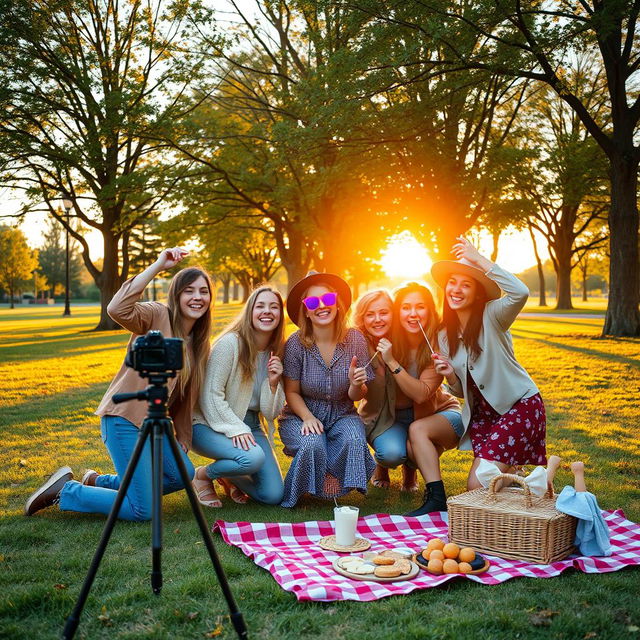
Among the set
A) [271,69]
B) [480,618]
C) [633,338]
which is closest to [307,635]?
[480,618]

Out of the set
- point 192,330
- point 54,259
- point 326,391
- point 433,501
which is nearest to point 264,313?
point 192,330

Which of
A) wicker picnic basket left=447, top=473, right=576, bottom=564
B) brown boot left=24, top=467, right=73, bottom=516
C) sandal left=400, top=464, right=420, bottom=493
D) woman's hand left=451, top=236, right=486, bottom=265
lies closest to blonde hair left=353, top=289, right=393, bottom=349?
woman's hand left=451, top=236, right=486, bottom=265

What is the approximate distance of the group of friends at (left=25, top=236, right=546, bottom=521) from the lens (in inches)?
189

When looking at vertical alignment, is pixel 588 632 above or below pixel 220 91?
below

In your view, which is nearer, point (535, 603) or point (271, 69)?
point (535, 603)

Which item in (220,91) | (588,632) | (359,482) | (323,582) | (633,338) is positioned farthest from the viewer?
(220,91)

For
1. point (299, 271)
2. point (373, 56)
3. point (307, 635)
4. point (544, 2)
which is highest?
point (544, 2)

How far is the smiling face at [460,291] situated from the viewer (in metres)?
5.02

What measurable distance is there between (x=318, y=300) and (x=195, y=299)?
0.97 metres

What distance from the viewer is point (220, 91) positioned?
2320cm

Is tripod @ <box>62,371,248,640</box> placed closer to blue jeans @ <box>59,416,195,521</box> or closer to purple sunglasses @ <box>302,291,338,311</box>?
blue jeans @ <box>59,416,195,521</box>

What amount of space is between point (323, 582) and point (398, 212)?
58.9 feet

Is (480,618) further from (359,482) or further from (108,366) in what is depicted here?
(108,366)

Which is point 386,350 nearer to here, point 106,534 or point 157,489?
point 157,489
